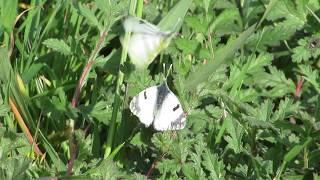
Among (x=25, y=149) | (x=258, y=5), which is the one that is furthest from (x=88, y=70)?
(x=258, y=5)

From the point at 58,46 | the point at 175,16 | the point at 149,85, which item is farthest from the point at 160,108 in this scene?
the point at 58,46

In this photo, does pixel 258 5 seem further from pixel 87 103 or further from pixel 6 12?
pixel 6 12

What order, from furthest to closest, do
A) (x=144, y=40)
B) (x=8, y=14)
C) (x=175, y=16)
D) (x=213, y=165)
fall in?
(x=8, y=14)
(x=175, y=16)
(x=213, y=165)
(x=144, y=40)

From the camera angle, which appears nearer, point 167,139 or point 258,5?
point 167,139

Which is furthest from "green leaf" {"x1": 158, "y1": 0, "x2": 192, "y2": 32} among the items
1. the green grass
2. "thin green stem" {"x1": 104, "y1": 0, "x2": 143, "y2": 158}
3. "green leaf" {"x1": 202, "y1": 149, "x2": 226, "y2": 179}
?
"green leaf" {"x1": 202, "y1": 149, "x2": 226, "y2": 179}

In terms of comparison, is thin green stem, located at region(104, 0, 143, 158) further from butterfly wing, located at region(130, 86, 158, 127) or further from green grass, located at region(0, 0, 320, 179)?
butterfly wing, located at region(130, 86, 158, 127)

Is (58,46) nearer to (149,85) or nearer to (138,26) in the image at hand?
(149,85)
